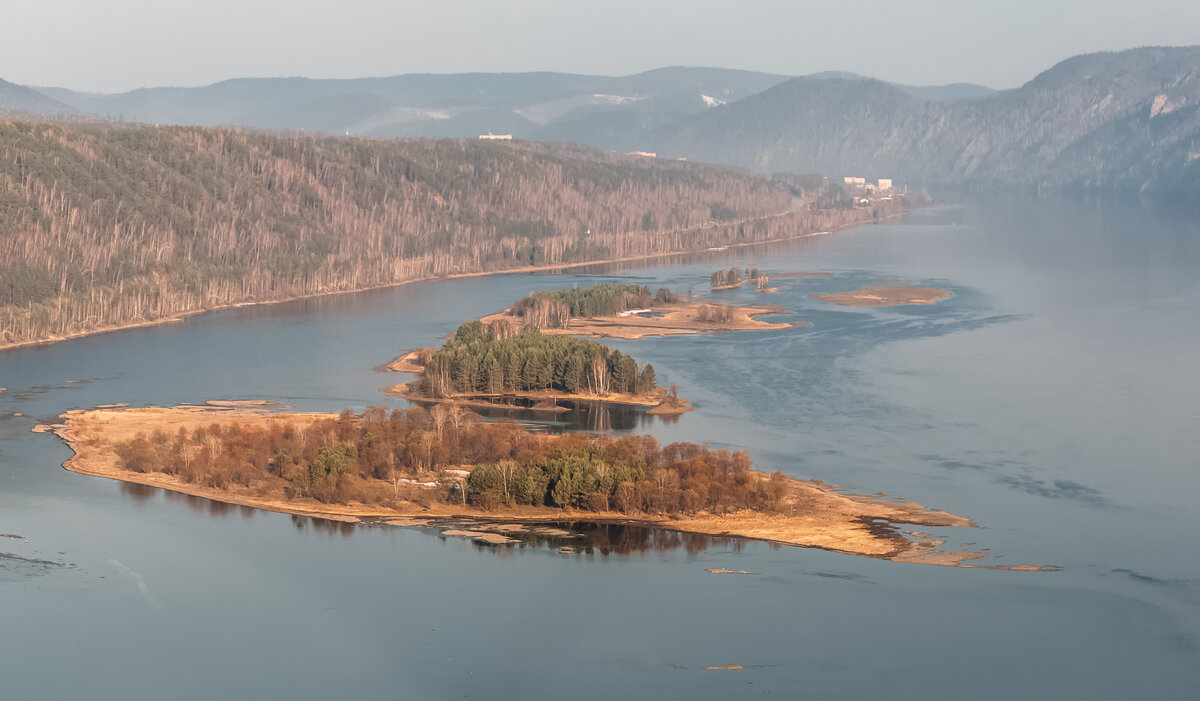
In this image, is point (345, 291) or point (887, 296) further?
point (345, 291)

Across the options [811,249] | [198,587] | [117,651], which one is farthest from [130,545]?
[811,249]

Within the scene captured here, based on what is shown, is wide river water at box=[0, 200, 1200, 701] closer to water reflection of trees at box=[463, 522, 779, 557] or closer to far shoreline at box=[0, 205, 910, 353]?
water reflection of trees at box=[463, 522, 779, 557]

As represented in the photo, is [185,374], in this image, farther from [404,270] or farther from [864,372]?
[404,270]

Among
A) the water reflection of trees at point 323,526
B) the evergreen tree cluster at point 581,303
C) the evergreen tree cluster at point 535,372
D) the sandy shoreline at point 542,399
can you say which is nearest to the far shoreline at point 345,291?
the evergreen tree cluster at point 581,303

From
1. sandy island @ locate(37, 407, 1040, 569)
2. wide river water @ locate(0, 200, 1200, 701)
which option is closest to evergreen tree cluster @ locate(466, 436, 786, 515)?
sandy island @ locate(37, 407, 1040, 569)

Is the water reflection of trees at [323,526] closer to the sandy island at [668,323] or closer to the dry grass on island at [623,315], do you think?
the dry grass on island at [623,315]

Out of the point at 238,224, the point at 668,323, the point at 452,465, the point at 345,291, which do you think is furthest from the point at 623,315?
the point at 238,224

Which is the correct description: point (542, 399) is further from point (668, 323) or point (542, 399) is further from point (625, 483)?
point (668, 323)
